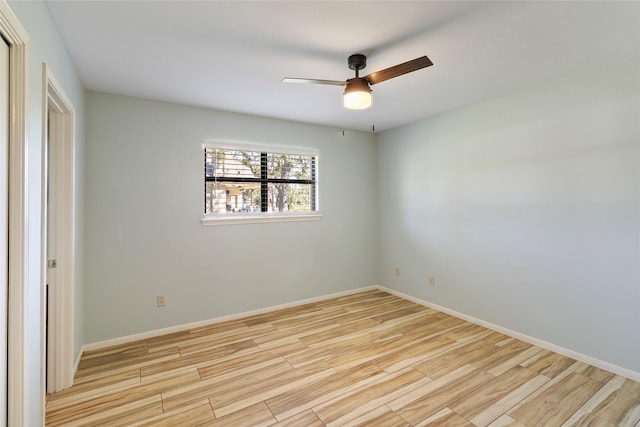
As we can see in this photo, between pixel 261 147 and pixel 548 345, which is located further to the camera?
pixel 261 147

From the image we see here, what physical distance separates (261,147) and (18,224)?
2613 mm

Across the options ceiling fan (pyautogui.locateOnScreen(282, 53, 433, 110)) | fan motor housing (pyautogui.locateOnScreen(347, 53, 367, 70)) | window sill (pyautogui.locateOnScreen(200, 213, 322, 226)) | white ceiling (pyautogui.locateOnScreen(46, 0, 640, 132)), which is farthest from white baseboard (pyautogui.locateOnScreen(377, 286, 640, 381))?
fan motor housing (pyautogui.locateOnScreen(347, 53, 367, 70))

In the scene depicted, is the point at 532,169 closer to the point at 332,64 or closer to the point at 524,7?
the point at 524,7

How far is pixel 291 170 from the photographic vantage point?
13.1ft

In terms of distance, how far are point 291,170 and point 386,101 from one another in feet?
4.81

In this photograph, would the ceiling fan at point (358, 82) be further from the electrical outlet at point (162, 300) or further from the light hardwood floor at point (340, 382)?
the electrical outlet at point (162, 300)

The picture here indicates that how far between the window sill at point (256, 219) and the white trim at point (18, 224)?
2050mm

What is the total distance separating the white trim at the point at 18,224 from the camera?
1270 millimetres

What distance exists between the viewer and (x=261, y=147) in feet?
12.1

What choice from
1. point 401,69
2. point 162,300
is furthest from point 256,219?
point 401,69

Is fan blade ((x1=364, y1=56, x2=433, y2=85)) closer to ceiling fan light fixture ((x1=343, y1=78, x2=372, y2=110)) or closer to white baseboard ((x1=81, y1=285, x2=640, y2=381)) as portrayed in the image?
ceiling fan light fixture ((x1=343, y1=78, x2=372, y2=110))

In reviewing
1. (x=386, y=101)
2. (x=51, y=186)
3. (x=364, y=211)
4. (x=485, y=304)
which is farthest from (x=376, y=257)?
(x=51, y=186)

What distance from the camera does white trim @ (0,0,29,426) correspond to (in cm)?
127

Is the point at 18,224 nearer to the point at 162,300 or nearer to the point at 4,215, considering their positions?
the point at 4,215
